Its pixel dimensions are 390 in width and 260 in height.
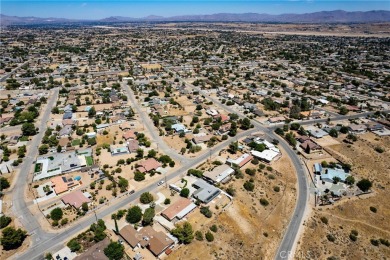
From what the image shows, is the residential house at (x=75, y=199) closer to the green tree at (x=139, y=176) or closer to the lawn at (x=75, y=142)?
the green tree at (x=139, y=176)

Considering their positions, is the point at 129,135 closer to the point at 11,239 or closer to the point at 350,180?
the point at 11,239

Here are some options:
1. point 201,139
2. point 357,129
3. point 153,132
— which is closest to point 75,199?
point 153,132

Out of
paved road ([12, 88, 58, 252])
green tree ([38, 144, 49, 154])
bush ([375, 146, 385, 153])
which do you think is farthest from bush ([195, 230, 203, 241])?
bush ([375, 146, 385, 153])

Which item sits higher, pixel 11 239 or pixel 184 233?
pixel 11 239

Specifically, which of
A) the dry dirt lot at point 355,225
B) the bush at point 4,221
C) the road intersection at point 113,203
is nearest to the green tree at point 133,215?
the road intersection at point 113,203

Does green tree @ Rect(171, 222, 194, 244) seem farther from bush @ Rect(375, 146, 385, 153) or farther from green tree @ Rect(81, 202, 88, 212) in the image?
bush @ Rect(375, 146, 385, 153)

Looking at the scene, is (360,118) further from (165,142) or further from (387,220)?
(165,142)
